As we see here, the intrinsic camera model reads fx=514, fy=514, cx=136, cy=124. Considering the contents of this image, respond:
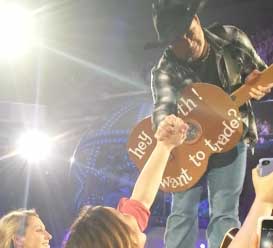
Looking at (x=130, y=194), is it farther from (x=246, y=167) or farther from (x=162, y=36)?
(x=162, y=36)

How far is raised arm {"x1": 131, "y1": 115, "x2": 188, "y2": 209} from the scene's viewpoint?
2264 millimetres

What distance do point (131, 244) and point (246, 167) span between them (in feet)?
3.69

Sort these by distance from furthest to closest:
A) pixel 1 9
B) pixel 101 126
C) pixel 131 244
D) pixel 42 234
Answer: pixel 1 9 → pixel 101 126 → pixel 42 234 → pixel 131 244

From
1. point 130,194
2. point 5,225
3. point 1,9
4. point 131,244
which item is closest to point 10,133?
point 1,9

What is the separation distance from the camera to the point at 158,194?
2.30m

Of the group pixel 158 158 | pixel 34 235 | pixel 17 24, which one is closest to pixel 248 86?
pixel 158 158

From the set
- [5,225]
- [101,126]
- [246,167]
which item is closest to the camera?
[5,225]

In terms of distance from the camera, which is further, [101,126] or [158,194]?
[101,126]

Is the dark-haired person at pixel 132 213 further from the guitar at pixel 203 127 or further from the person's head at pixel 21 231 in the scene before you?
the person's head at pixel 21 231

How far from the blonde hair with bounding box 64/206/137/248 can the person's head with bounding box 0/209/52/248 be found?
677 millimetres

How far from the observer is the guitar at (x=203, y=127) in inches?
87.4

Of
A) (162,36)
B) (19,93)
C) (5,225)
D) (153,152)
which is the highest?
(19,93)

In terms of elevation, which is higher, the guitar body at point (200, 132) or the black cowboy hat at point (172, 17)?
the black cowboy hat at point (172, 17)

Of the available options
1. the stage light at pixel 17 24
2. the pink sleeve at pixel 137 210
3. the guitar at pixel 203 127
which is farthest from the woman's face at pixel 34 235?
the stage light at pixel 17 24
